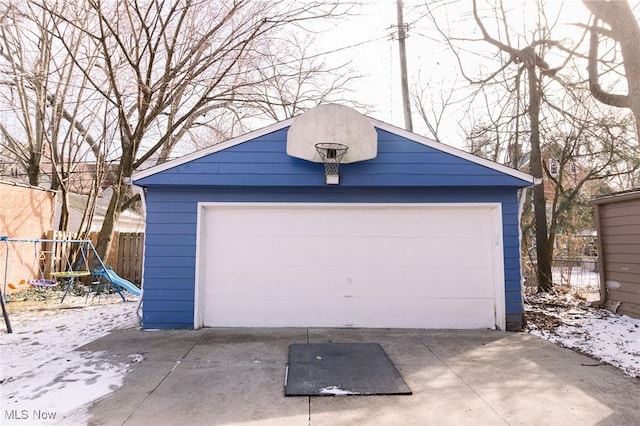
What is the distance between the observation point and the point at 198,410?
3.13 metres

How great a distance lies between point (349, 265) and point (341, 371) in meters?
2.19

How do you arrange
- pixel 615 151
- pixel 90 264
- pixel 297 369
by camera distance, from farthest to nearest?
pixel 90 264 < pixel 615 151 < pixel 297 369

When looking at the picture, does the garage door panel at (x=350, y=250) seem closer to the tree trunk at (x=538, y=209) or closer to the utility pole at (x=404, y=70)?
the tree trunk at (x=538, y=209)

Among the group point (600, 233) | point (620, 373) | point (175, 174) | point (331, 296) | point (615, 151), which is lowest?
point (620, 373)

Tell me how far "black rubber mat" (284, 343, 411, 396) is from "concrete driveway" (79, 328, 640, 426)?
11cm

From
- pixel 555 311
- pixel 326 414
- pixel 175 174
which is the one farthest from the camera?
pixel 555 311

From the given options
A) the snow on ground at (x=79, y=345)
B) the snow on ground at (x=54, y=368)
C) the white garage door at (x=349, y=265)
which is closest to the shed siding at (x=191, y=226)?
the white garage door at (x=349, y=265)

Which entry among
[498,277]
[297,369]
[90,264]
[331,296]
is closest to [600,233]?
[498,277]

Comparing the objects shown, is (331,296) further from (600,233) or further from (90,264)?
(90,264)

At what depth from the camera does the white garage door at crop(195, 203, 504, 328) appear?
232 inches

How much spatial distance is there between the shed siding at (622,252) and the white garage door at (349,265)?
2.55 meters

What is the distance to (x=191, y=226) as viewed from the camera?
19.1ft

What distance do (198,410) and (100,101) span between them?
1052cm

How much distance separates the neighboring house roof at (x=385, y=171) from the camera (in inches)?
224
